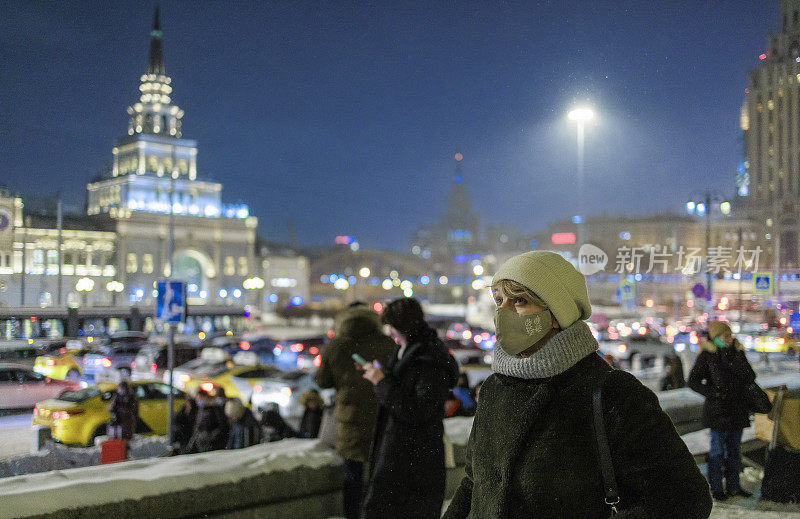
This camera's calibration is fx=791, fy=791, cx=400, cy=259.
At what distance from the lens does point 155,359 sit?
95.6 feet

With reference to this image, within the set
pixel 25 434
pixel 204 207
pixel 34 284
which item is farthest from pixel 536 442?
pixel 204 207

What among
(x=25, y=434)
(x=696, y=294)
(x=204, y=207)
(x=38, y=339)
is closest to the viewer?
(x=25, y=434)

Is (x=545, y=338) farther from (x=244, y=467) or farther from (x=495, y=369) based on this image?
(x=244, y=467)

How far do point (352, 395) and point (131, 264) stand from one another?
305 feet

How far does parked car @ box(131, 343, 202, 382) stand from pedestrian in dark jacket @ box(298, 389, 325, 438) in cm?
1572

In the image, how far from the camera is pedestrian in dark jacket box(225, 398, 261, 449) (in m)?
10.3

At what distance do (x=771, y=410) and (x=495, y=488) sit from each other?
5.73m

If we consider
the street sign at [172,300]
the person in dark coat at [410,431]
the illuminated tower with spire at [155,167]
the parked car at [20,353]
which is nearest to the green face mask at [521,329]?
the person in dark coat at [410,431]

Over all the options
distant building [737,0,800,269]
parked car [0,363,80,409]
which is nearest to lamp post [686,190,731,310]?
distant building [737,0,800,269]

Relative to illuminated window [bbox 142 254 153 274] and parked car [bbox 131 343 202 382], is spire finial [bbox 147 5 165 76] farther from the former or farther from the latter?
parked car [bbox 131 343 202 382]

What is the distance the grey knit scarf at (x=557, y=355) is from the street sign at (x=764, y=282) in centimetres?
1092

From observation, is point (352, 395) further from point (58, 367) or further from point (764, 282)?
point (58, 367)

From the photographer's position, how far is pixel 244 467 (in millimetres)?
5887

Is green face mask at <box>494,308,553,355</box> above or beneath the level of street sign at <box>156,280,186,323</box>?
above
